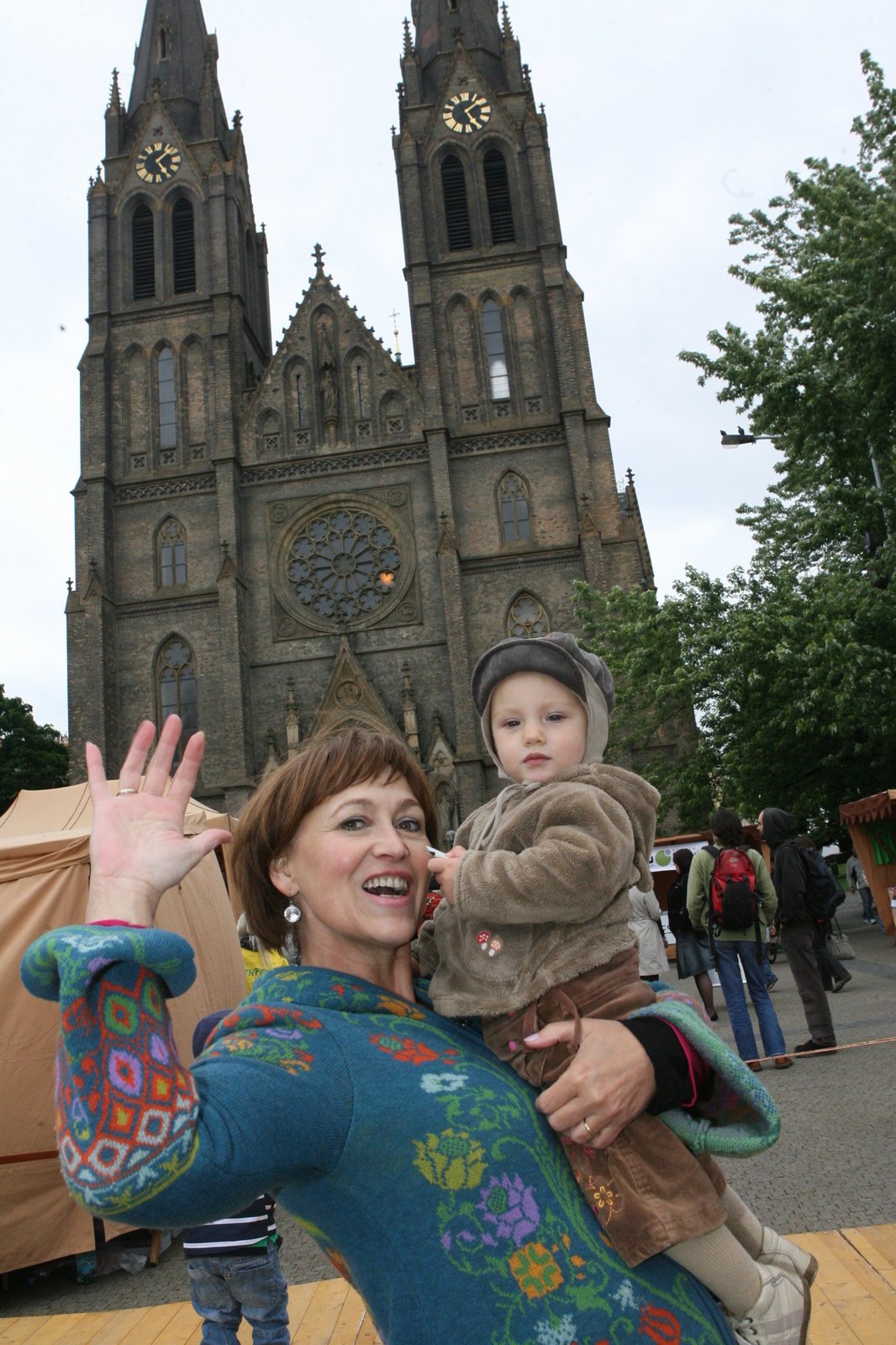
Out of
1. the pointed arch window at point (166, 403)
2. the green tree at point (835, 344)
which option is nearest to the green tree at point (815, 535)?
the green tree at point (835, 344)

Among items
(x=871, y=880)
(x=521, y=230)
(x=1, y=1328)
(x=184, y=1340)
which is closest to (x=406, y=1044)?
(x=184, y=1340)

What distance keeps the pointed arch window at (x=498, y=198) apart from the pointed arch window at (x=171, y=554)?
41.4 ft

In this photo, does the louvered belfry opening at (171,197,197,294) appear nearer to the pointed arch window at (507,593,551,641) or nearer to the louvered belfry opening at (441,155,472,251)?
the louvered belfry opening at (441,155,472,251)

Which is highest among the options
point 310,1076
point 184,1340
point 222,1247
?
point 310,1076

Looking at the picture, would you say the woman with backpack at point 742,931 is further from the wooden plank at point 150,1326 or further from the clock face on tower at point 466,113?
the clock face on tower at point 466,113

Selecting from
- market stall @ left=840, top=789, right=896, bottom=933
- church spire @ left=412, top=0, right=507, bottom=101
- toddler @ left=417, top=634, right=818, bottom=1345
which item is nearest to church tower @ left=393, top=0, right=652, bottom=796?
church spire @ left=412, top=0, right=507, bottom=101

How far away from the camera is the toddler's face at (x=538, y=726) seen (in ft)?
6.73

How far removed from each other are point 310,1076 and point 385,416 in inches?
1187

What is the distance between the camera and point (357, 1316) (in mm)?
3268

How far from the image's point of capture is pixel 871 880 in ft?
53.0

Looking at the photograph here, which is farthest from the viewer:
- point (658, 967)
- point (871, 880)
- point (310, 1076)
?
point (871, 880)

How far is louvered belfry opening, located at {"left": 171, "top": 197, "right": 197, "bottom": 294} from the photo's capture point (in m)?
32.2

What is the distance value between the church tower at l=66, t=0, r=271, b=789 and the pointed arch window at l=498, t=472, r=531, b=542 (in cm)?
744

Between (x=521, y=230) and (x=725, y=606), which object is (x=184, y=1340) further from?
(x=521, y=230)
